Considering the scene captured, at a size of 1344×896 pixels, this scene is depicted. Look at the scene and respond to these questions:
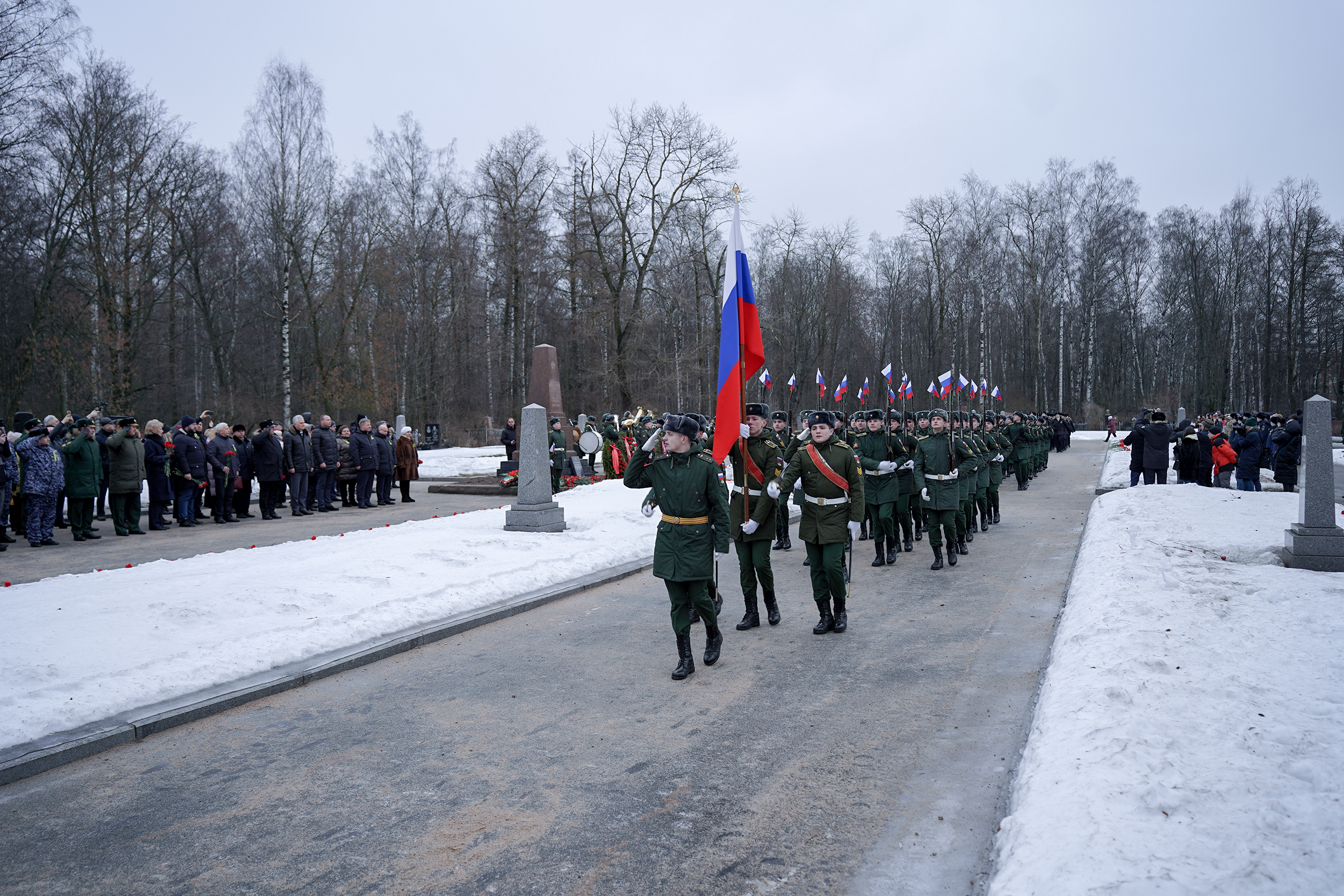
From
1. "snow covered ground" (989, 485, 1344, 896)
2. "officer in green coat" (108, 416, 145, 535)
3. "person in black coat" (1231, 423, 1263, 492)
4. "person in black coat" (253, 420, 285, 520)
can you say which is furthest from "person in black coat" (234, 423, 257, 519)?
"person in black coat" (1231, 423, 1263, 492)

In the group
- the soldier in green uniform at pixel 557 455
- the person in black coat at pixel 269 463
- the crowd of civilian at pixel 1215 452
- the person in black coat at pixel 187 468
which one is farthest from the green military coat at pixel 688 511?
the crowd of civilian at pixel 1215 452

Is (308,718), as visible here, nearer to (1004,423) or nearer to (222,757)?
(222,757)

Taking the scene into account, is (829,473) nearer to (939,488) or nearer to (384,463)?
(939,488)

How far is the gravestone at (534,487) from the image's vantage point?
12211 millimetres

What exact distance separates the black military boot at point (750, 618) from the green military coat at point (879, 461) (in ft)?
10.8

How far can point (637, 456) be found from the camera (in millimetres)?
6590

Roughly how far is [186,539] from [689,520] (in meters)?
10.1

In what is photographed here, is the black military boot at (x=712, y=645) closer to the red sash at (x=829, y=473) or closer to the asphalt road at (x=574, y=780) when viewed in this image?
the asphalt road at (x=574, y=780)

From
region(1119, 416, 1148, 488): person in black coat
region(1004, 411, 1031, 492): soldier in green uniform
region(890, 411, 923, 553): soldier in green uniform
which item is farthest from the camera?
region(1004, 411, 1031, 492): soldier in green uniform

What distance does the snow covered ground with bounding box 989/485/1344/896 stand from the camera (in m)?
2.88

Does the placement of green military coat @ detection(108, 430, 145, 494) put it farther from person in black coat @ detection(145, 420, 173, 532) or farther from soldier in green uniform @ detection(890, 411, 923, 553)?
soldier in green uniform @ detection(890, 411, 923, 553)

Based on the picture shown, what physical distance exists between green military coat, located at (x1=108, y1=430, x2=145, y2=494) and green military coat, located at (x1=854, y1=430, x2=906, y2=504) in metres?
11.2

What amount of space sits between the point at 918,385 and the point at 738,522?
57.4m

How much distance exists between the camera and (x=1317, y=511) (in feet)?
25.6
